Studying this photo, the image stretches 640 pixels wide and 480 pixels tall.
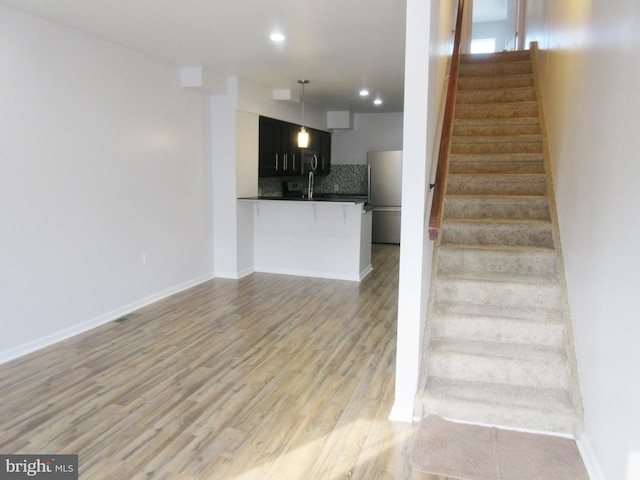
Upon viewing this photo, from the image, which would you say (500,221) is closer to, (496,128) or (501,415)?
(496,128)

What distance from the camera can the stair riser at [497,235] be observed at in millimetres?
3484

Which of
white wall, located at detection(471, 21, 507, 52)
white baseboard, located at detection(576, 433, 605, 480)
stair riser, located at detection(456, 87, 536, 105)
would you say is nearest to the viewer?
white baseboard, located at detection(576, 433, 605, 480)

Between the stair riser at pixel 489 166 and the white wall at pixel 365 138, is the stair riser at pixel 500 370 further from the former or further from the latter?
the white wall at pixel 365 138

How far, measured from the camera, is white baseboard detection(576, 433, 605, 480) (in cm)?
206

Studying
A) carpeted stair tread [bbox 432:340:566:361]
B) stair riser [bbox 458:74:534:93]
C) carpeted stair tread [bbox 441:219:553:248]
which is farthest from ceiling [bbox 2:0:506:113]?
carpeted stair tread [bbox 432:340:566:361]

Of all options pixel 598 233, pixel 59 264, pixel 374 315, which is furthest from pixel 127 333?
pixel 598 233

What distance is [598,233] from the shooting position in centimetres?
231

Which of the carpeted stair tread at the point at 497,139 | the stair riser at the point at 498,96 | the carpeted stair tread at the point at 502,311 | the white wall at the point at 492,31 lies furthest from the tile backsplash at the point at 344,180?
the carpeted stair tread at the point at 502,311

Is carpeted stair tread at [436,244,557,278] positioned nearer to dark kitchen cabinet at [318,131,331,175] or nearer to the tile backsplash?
dark kitchen cabinet at [318,131,331,175]

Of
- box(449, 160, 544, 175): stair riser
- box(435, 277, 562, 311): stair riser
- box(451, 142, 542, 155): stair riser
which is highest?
box(451, 142, 542, 155): stair riser

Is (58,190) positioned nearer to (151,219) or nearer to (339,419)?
(151,219)

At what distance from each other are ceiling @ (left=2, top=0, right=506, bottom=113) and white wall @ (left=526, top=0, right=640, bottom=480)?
4.34 feet

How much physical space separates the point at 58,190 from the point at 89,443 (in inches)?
85.1
